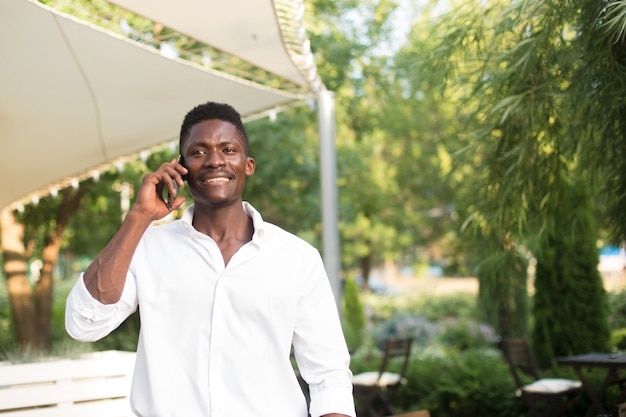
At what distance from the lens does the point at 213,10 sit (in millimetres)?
5227

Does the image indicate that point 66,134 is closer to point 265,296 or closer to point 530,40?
point 530,40

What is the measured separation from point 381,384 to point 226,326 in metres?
6.45

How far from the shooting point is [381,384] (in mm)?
8234

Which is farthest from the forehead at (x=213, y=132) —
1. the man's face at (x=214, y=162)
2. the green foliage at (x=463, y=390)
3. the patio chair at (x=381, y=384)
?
the green foliage at (x=463, y=390)

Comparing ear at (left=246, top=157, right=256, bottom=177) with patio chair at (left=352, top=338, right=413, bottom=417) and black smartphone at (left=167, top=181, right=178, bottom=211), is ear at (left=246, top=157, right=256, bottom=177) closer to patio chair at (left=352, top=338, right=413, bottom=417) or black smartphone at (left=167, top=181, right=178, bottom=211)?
black smartphone at (left=167, top=181, right=178, bottom=211)

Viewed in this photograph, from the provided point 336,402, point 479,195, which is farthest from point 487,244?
point 336,402

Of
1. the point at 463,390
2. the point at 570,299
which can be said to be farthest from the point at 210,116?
the point at 570,299

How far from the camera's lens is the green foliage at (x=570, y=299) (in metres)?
9.84

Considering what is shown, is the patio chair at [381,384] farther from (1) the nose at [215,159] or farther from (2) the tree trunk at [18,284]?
(1) the nose at [215,159]

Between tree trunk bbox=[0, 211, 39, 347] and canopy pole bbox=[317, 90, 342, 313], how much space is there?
5.49m

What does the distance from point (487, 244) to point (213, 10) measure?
248 cm

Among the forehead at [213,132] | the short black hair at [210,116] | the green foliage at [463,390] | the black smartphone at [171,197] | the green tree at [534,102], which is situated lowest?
the green foliage at [463,390]

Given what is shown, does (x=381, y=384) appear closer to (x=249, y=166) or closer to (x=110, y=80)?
(x=110, y=80)

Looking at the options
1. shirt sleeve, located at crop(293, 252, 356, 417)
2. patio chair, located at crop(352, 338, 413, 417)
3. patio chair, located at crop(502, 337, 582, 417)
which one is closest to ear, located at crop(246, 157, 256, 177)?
shirt sleeve, located at crop(293, 252, 356, 417)
